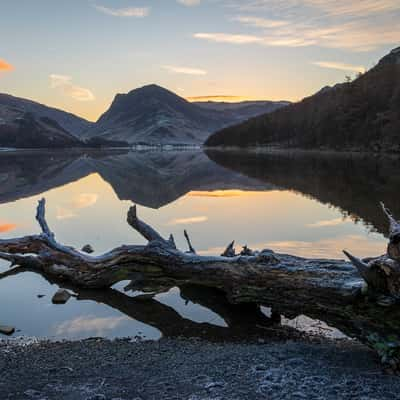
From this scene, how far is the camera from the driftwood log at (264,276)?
7203mm

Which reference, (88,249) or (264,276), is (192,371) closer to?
(264,276)

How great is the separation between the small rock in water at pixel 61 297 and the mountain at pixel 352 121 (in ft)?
297

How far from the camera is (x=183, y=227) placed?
21.8 m

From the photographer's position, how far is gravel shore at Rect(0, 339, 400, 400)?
20.4 ft

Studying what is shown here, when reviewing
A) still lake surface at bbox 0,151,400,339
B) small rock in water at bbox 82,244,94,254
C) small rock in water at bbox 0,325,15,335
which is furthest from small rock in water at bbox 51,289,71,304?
small rock in water at bbox 82,244,94,254

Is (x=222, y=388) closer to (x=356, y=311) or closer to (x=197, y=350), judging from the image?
(x=197, y=350)

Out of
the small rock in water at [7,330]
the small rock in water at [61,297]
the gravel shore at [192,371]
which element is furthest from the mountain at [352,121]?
the small rock in water at [7,330]

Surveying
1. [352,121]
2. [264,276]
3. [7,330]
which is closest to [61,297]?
[7,330]

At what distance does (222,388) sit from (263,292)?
3.56 m

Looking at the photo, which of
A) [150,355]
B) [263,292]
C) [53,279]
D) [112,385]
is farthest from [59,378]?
[53,279]

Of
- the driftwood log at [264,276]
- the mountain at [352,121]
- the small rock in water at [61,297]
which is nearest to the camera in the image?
the driftwood log at [264,276]

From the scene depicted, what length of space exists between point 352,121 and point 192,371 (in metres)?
129

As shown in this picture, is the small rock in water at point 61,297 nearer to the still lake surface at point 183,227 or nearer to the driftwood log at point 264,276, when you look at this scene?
the still lake surface at point 183,227

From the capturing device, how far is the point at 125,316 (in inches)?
425
